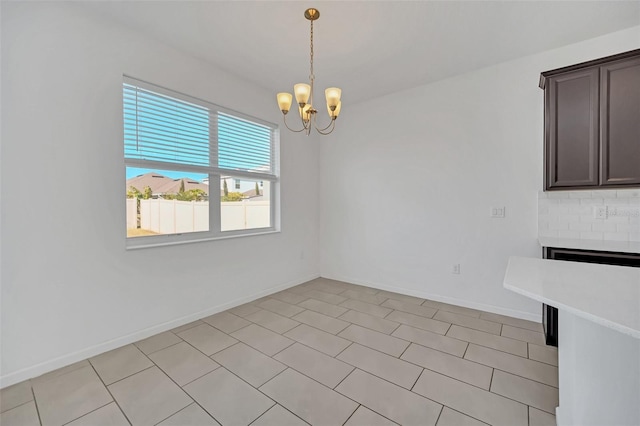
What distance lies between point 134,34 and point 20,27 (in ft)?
2.51

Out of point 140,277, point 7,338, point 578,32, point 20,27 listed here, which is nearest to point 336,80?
point 578,32

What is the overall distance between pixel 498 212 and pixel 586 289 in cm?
232

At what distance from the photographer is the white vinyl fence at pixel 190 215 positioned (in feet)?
8.88

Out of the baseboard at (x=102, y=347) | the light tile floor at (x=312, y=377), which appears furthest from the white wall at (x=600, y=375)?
the baseboard at (x=102, y=347)

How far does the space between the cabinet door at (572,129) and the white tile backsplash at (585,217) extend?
0.25 meters

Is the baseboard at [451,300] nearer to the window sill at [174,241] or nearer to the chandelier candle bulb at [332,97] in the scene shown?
the window sill at [174,241]

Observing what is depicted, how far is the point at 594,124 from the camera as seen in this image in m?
2.35

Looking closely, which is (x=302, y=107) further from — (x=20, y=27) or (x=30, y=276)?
(x=30, y=276)

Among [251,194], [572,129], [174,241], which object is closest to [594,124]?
[572,129]

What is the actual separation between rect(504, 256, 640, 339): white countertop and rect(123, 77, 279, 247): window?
114 inches

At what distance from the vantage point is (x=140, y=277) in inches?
102

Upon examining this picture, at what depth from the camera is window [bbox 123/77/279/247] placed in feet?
8.65

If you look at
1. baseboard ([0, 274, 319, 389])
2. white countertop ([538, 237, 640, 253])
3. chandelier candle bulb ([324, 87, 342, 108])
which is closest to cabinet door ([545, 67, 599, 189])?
white countertop ([538, 237, 640, 253])

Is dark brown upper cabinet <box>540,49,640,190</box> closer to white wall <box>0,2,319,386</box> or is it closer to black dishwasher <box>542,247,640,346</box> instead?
black dishwasher <box>542,247,640,346</box>
